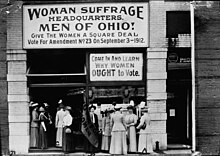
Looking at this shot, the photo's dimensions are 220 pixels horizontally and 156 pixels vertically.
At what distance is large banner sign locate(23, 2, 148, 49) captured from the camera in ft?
41.9

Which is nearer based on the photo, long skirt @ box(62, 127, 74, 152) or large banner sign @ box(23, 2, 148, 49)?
long skirt @ box(62, 127, 74, 152)

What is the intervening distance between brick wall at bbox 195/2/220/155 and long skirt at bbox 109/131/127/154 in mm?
2226

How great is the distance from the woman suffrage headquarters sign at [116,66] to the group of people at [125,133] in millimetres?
1002

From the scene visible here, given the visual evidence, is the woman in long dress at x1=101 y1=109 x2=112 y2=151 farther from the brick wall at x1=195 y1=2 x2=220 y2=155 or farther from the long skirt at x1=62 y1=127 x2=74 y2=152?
the brick wall at x1=195 y1=2 x2=220 y2=155

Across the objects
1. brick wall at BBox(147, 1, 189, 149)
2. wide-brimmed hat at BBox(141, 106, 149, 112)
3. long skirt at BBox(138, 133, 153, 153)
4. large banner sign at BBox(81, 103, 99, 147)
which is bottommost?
long skirt at BBox(138, 133, 153, 153)

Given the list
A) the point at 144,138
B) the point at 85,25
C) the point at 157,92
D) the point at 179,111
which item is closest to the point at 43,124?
the point at 144,138

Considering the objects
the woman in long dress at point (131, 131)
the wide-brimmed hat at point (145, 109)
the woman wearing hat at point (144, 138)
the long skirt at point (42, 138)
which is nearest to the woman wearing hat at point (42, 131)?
the long skirt at point (42, 138)

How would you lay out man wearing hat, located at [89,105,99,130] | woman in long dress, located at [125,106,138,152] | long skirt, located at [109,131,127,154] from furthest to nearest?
man wearing hat, located at [89,105,99,130] → woman in long dress, located at [125,106,138,152] → long skirt, located at [109,131,127,154]

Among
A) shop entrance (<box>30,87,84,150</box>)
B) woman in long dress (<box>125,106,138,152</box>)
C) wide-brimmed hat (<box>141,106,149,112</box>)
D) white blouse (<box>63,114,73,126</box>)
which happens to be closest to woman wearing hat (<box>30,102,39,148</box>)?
shop entrance (<box>30,87,84,150</box>)

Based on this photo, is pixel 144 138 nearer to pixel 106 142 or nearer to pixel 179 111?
pixel 106 142

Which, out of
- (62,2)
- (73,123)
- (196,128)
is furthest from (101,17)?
(196,128)

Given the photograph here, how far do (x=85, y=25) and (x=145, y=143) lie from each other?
3.96 metres

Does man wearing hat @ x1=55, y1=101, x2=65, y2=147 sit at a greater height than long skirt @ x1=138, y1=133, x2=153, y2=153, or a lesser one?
greater

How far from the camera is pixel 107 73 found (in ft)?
42.5
